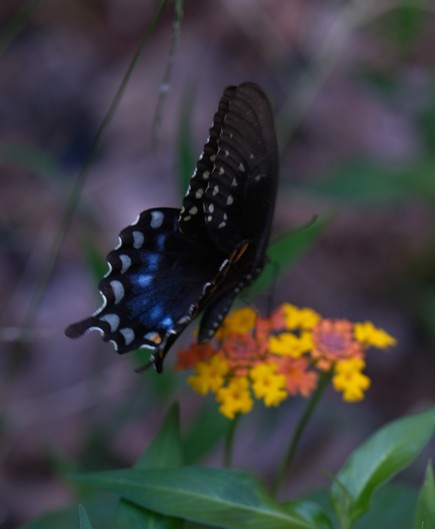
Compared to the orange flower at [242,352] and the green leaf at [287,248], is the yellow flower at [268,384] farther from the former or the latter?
the green leaf at [287,248]

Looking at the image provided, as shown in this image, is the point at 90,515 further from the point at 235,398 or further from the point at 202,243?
the point at 202,243

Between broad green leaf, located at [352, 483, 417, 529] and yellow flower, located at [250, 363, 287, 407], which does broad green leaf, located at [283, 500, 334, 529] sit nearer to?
yellow flower, located at [250, 363, 287, 407]

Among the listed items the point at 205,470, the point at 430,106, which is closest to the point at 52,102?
the point at 430,106

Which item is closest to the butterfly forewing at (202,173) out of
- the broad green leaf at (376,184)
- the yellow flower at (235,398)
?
the yellow flower at (235,398)

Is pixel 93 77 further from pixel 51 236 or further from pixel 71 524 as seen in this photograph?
pixel 71 524

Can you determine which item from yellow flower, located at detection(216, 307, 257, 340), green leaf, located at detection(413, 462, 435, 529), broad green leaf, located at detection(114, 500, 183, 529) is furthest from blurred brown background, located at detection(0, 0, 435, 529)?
green leaf, located at detection(413, 462, 435, 529)

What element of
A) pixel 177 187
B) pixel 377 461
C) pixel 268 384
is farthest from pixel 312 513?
pixel 177 187
